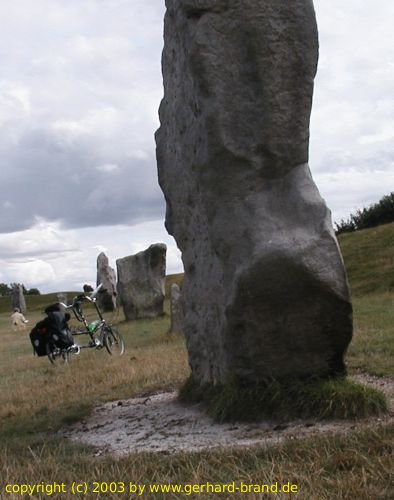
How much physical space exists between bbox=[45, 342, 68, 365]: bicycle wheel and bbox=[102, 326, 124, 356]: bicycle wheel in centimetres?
95

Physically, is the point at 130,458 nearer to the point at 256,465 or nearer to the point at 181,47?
the point at 256,465

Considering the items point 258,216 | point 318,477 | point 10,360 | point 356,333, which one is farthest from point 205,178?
point 10,360

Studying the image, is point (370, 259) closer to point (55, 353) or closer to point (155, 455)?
point (55, 353)

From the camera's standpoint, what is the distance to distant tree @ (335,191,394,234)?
1501 inches

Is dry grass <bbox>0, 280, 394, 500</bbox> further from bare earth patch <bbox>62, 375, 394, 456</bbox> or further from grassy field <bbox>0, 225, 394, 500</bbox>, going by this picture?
bare earth patch <bbox>62, 375, 394, 456</bbox>

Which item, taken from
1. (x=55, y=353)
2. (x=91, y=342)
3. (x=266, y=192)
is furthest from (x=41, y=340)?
(x=266, y=192)

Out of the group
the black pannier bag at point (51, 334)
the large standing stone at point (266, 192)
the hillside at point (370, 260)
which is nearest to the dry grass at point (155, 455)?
the black pannier bag at point (51, 334)

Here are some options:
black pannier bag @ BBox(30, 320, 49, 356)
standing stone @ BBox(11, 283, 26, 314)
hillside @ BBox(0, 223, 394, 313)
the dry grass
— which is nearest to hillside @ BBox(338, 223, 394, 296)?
hillside @ BBox(0, 223, 394, 313)

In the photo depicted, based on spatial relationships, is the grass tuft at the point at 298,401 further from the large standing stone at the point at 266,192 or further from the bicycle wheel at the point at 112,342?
the bicycle wheel at the point at 112,342

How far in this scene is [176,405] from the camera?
759 centimetres

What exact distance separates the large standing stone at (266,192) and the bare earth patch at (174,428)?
587mm

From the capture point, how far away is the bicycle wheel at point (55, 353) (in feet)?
44.5

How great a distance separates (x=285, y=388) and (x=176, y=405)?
5.42ft

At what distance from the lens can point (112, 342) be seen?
14.7 meters
